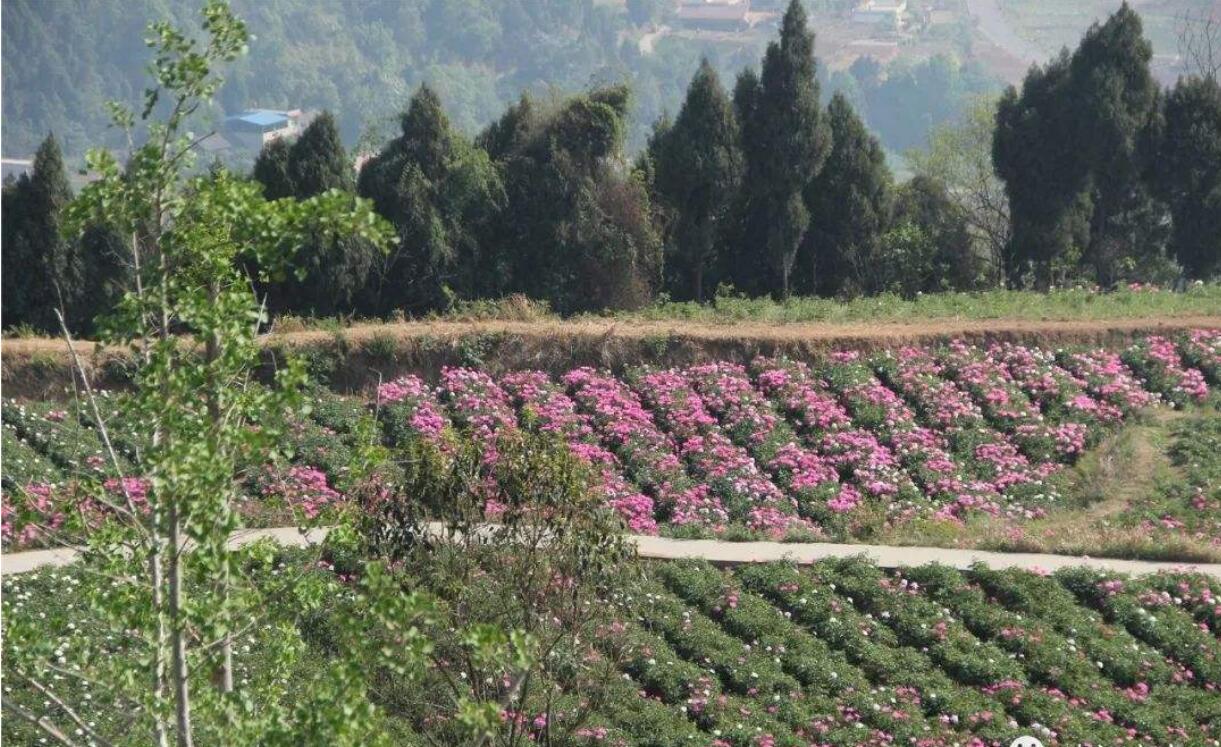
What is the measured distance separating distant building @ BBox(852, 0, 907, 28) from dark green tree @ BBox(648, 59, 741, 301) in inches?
4446

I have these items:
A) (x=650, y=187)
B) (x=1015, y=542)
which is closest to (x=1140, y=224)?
(x=650, y=187)

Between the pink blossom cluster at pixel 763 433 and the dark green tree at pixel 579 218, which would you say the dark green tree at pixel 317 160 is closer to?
the dark green tree at pixel 579 218

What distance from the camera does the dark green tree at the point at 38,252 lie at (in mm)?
26328

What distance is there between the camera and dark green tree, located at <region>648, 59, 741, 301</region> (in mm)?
29594

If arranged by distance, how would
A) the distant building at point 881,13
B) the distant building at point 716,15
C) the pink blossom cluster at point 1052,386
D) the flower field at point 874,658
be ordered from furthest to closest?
the distant building at point 881,13, the distant building at point 716,15, the pink blossom cluster at point 1052,386, the flower field at point 874,658

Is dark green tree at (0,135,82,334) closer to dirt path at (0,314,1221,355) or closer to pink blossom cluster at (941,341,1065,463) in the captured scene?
dirt path at (0,314,1221,355)

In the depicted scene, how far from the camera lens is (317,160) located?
92.4 feet

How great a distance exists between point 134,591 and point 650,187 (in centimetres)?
2268

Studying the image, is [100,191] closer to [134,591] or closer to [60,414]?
[134,591]

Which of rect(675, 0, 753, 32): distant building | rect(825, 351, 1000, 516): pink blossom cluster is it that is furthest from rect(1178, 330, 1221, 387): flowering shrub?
rect(675, 0, 753, 32): distant building

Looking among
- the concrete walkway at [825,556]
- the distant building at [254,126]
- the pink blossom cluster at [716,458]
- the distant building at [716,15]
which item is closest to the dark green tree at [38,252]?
the pink blossom cluster at [716,458]

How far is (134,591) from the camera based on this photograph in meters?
7.94

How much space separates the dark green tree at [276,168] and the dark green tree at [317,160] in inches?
3.2

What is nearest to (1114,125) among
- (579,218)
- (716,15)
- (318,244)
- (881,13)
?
(579,218)
